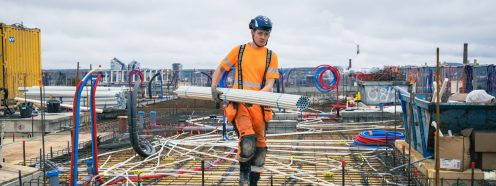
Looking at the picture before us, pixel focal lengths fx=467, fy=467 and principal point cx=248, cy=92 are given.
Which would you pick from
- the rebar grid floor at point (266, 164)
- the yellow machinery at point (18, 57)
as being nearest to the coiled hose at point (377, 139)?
the rebar grid floor at point (266, 164)

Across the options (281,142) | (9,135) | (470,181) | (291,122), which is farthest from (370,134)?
(9,135)

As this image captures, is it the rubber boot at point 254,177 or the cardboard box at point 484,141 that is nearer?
the rubber boot at point 254,177

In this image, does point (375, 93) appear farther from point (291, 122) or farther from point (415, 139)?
point (415, 139)

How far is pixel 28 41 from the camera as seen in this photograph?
24.2m

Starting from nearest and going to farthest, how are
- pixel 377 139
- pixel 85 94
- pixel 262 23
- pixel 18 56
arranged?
pixel 262 23 < pixel 377 139 < pixel 85 94 < pixel 18 56

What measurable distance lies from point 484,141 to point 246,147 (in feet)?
11.5

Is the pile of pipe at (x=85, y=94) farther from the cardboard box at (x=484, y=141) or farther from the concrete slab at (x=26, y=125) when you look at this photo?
the cardboard box at (x=484, y=141)

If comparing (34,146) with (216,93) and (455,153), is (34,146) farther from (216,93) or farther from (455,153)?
(455,153)

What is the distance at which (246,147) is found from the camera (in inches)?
226

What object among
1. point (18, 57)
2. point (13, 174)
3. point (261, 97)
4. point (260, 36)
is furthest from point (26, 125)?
point (261, 97)

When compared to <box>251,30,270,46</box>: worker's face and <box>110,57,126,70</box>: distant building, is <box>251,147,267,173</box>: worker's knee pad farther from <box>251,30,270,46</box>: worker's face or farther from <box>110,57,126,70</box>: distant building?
<box>110,57,126,70</box>: distant building

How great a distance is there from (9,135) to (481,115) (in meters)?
13.3

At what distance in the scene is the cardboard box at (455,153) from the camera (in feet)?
21.9

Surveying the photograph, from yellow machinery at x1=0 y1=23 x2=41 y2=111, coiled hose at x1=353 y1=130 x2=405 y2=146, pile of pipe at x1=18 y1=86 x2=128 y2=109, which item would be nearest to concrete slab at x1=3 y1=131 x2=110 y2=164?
pile of pipe at x1=18 y1=86 x2=128 y2=109
